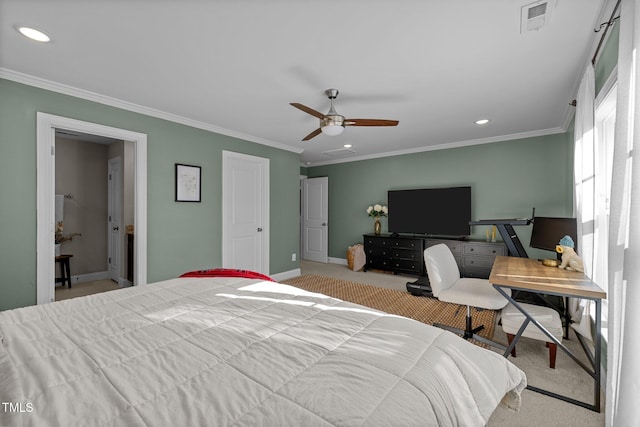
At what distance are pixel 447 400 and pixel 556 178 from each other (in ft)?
15.9

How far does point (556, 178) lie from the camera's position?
4.31m

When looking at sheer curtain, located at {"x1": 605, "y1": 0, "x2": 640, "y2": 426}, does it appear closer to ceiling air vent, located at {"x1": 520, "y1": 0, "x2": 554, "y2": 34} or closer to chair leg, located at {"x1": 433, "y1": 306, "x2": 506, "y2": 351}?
ceiling air vent, located at {"x1": 520, "y1": 0, "x2": 554, "y2": 34}

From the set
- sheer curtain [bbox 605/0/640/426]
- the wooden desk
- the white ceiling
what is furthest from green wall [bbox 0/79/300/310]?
sheer curtain [bbox 605/0/640/426]

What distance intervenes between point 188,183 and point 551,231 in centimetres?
441

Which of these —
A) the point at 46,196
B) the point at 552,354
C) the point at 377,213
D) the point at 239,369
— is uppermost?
the point at 46,196

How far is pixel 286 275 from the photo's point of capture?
5258 mm

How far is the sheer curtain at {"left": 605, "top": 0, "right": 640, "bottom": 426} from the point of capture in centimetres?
116

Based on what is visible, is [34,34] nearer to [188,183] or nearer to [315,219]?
[188,183]

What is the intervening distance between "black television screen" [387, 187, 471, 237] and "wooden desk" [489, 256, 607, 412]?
2458 mm

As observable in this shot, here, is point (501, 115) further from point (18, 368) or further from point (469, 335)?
point (18, 368)

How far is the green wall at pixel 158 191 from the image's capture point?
255 cm

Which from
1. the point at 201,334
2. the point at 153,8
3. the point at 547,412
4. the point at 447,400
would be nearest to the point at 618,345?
the point at 547,412

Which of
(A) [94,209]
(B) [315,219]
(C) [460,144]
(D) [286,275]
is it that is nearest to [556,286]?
(C) [460,144]

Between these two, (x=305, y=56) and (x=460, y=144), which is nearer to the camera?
(x=305, y=56)
